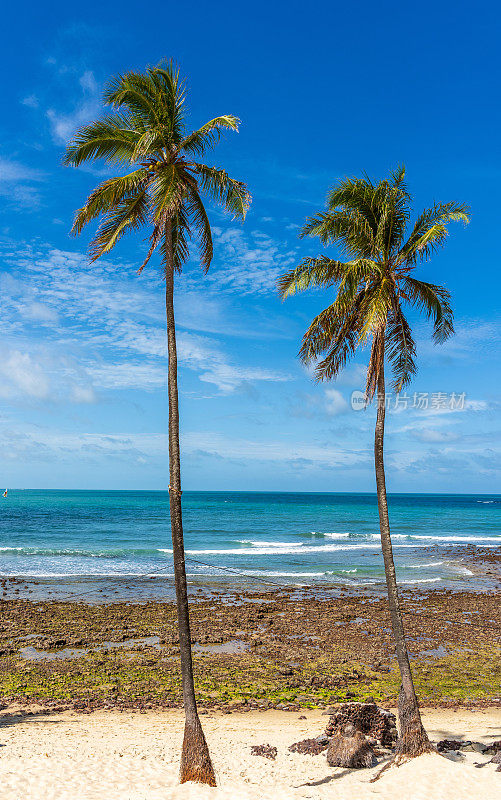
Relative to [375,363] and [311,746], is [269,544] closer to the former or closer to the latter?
[311,746]

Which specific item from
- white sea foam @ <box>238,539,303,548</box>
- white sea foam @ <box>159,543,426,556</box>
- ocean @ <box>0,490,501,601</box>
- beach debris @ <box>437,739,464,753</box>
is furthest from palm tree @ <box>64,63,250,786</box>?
white sea foam @ <box>238,539,303,548</box>

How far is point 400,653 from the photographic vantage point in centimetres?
1059

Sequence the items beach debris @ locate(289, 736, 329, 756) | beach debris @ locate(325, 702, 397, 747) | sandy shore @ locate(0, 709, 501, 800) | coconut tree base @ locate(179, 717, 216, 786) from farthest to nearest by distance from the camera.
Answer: beach debris @ locate(325, 702, 397, 747)
beach debris @ locate(289, 736, 329, 756)
coconut tree base @ locate(179, 717, 216, 786)
sandy shore @ locate(0, 709, 501, 800)

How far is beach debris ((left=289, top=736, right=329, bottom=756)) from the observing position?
10.9 meters

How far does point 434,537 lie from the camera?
56062mm

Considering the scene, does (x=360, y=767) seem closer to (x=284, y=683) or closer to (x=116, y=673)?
(x=284, y=683)

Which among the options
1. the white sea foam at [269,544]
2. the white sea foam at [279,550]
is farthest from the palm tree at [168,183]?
the white sea foam at [269,544]

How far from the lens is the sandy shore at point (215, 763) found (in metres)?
8.93

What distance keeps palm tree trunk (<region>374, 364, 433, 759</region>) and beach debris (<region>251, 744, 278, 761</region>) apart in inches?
92.7

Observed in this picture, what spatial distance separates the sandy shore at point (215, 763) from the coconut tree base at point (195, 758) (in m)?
0.19

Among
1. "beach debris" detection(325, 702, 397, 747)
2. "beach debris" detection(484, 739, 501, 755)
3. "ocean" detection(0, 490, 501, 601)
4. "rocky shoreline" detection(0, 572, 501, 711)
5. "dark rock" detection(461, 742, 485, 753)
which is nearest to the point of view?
"beach debris" detection(484, 739, 501, 755)

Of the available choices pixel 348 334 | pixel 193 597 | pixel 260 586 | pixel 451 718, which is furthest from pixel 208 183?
pixel 260 586

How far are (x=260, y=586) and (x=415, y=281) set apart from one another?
70.7ft

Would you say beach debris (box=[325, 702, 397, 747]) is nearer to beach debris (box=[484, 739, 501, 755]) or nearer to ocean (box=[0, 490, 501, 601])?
beach debris (box=[484, 739, 501, 755])
